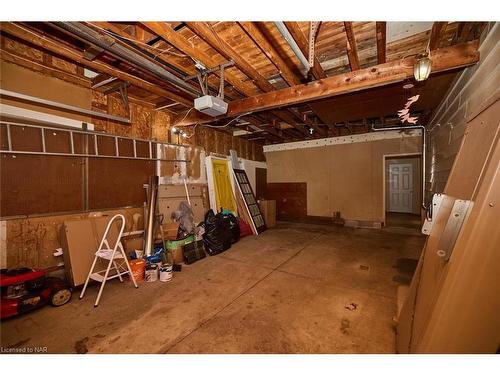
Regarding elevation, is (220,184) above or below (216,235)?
above

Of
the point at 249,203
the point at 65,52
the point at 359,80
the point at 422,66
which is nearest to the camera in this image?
the point at 422,66

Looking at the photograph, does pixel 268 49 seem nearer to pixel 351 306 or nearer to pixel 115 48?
pixel 115 48

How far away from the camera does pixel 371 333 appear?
1.68 metres

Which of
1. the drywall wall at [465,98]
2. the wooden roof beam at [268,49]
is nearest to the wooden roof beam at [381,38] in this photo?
the drywall wall at [465,98]

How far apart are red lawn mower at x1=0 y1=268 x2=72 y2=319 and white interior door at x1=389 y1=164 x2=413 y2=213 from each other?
380 inches

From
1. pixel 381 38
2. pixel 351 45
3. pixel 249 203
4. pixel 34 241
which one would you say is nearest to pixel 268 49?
pixel 351 45

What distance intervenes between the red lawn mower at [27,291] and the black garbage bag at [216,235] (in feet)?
6.24

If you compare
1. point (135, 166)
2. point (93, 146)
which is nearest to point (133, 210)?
point (135, 166)

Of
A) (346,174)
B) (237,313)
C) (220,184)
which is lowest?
(237,313)

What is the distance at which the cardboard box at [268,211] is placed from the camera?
231 inches

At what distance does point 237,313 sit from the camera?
6.50 ft

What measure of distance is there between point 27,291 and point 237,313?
2111 mm
